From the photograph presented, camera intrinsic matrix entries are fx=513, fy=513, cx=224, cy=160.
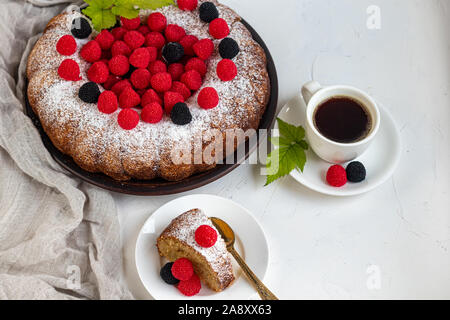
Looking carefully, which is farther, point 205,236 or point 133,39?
point 133,39

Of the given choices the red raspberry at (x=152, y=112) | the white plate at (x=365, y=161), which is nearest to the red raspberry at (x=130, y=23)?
the red raspberry at (x=152, y=112)

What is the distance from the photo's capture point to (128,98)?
59.1 inches

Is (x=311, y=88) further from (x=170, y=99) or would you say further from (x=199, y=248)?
(x=199, y=248)

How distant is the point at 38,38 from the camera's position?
1.72 metres

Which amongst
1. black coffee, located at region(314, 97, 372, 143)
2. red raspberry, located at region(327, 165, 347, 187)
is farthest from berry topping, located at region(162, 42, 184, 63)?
red raspberry, located at region(327, 165, 347, 187)

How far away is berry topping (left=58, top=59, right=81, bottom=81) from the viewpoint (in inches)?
59.9

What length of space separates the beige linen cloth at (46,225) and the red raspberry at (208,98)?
0.42 meters

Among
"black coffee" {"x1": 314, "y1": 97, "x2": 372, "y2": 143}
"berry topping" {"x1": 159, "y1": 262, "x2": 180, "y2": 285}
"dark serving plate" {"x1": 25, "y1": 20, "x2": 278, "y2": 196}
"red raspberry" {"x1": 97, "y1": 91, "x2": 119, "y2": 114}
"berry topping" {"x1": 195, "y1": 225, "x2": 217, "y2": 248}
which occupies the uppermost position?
"red raspberry" {"x1": 97, "y1": 91, "x2": 119, "y2": 114}

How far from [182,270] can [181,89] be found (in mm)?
531

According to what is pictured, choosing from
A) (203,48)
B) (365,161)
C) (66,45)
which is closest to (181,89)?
(203,48)

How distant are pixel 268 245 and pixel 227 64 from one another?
0.55 m

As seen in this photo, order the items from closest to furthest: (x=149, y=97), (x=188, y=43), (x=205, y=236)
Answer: (x=205, y=236), (x=149, y=97), (x=188, y=43)

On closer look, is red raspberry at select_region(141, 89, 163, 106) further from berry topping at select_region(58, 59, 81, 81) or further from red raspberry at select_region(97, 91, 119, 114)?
berry topping at select_region(58, 59, 81, 81)

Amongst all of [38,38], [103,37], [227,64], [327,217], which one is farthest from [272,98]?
[38,38]
